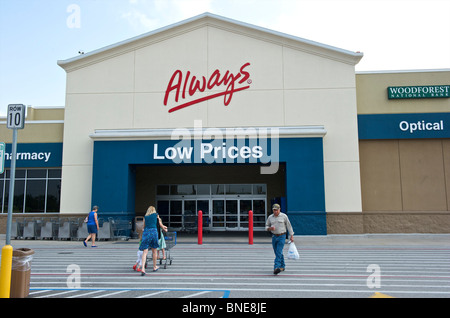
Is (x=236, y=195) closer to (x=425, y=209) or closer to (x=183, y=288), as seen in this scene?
(x=425, y=209)

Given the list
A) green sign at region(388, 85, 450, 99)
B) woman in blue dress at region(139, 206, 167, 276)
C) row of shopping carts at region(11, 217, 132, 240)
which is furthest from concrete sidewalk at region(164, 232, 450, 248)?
woman in blue dress at region(139, 206, 167, 276)

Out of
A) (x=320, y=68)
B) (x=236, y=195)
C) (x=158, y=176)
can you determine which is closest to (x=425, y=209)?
(x=320, y=68)

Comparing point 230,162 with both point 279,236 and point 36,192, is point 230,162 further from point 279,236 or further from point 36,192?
point 36,192

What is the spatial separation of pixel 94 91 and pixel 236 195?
1103 centimetres

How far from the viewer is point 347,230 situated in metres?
19.8

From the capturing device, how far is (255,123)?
20.7 meters

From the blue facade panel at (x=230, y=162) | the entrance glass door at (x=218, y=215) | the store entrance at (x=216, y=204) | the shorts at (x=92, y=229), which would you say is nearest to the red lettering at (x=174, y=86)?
the blue facade panel at (x=230, y=162)

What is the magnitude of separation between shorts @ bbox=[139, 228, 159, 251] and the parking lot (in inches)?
28.5

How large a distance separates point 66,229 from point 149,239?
34.7 ft

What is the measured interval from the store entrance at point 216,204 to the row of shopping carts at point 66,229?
6162mm

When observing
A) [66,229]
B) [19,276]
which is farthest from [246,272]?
[66,229]

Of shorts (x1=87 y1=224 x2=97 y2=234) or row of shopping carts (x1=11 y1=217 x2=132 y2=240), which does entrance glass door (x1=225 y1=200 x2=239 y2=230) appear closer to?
row of shopping carts (x1=11 y1=217 x2=132 y2=240)

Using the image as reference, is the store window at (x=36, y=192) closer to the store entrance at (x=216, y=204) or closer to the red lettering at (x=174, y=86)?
the store entrance at (x=216, y=204)

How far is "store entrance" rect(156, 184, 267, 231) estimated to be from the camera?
2572 centimetres
